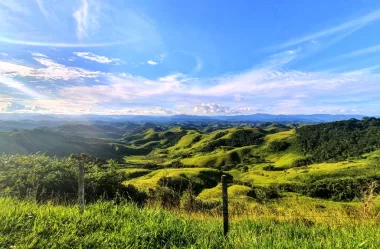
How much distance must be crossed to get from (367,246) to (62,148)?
19747cm

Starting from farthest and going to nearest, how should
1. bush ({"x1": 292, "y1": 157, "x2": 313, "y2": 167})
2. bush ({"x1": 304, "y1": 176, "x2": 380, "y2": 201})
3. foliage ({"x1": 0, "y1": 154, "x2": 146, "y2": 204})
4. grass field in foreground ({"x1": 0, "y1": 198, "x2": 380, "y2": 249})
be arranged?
bush ({"x1": 292, "y1": 157, "x2": 313, "y2": 167}) → bush ({"x1": 304, "y1": 176, "x2": 380, "y2": 201}) → foliage ({"x1": 0, "y1": 154, "x2": 146, "y2": 204}) → grass field in foreground ({"x1": 0, "y1": 198, "x2": 380, "y2": 249})

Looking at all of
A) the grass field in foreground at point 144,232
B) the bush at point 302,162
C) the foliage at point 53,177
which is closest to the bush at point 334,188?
the bush at point 302,162

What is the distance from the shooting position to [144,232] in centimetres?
710

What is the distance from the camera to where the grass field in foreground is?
6.41m

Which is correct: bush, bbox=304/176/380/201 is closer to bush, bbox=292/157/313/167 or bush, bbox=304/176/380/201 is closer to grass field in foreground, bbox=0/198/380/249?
bush, bbox=292/157/313/167

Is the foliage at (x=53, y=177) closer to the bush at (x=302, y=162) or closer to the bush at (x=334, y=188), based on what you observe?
the bush at (x=334, y=188)

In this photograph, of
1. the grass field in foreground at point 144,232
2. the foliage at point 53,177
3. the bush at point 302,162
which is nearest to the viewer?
the grass field in foreground at point 144,232

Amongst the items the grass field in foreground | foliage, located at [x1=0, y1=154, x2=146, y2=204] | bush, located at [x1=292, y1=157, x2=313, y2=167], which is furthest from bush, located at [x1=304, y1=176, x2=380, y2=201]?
the grass field in foreground

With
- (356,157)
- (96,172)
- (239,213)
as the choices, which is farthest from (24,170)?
(356,157)

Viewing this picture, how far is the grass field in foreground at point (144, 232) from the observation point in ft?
21.0

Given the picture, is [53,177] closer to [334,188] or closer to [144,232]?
[144,232]

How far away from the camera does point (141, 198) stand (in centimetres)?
1905

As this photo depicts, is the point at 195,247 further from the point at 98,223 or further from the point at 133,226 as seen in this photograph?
the point at 98,223

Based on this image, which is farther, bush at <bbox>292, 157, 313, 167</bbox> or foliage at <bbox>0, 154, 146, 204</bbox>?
bush at <bbox>292, 157, 313, 167</bbox>
